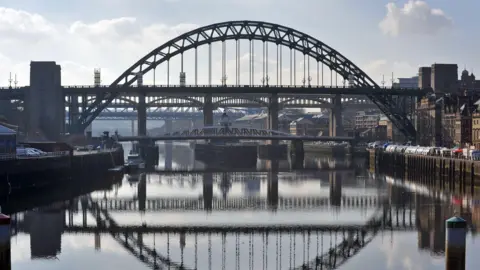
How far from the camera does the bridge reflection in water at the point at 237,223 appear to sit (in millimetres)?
39281

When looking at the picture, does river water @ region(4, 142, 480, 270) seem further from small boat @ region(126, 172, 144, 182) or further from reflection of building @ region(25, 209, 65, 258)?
small boat @ region(126, 172, 144, 182)

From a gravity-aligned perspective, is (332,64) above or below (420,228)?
A: above

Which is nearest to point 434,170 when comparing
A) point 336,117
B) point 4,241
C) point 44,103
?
point 44,103

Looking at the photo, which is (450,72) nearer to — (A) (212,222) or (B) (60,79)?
(B) (60,79)

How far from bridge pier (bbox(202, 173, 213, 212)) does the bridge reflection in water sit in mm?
95

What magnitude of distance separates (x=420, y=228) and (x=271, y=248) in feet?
35.6

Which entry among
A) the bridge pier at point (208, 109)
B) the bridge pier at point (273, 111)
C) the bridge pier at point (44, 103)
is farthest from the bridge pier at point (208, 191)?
the bridge pier at point (273, 111)

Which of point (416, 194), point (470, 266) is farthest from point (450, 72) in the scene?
point (470, 266)

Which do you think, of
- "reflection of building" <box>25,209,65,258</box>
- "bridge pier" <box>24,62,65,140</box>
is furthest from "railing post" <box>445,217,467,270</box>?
"bridge pier" <box>24,62,65,140</box>

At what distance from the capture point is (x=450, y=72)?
147000 millimetres

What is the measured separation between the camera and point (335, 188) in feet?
243

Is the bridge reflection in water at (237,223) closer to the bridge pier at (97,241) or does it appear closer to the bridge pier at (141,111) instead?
the bridge pier at (97,241)

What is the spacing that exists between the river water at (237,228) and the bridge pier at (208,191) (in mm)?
158

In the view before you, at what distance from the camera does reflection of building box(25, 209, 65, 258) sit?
4017cm
